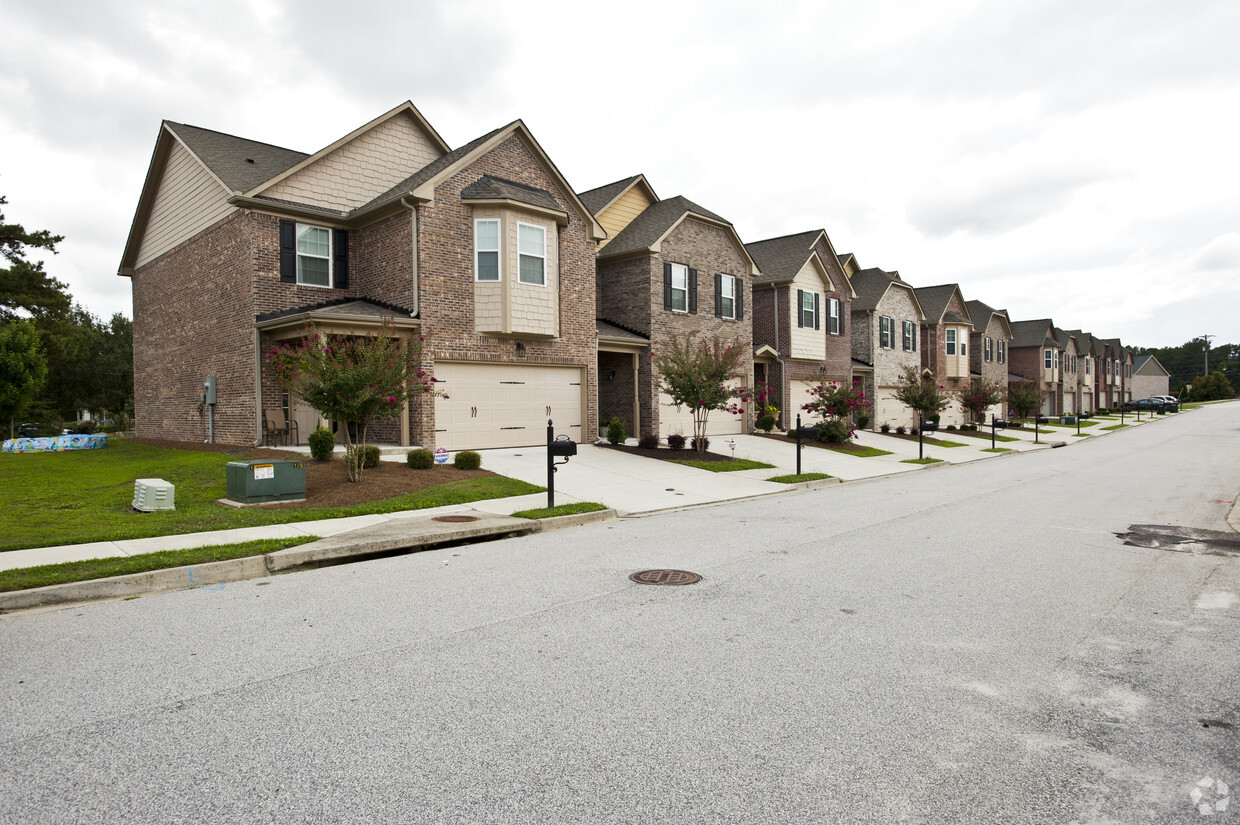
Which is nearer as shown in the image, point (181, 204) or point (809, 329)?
point (181, 204)

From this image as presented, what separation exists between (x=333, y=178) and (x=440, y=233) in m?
4.49

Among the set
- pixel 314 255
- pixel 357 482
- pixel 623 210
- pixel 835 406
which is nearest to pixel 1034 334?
pixel 835 406

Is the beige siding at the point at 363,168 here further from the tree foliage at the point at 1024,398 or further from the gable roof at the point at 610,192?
the tree foliage at the point at 1024,398

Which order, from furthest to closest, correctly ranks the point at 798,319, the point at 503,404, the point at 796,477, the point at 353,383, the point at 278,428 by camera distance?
1. the point at 798,319
2. the point at 503,404
3. the point at 278,428
4. the point at 796,477
5. the point at 353,383

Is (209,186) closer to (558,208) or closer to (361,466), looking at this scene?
(558,208)

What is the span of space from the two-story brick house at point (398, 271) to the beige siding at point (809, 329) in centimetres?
1191

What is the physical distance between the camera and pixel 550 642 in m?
5.17

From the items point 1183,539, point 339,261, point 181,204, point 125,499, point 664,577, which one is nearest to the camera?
point 664,577

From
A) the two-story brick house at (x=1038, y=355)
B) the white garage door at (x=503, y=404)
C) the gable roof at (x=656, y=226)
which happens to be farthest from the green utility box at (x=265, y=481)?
the two-story brick house at (x=1038, y=355)

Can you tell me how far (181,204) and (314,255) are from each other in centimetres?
624

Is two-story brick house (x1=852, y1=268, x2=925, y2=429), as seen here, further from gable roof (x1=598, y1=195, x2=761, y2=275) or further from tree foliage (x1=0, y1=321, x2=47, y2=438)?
tree foliage (x1=0, y1=321, x2=47, y2=438)

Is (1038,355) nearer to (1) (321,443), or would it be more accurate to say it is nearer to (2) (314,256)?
(2) (314,256)

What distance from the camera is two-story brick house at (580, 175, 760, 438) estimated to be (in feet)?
80.1

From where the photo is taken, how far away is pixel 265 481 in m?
11.5
